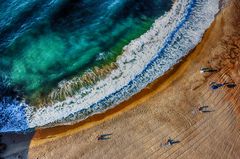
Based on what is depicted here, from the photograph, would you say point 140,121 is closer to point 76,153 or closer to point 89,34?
point 76,153

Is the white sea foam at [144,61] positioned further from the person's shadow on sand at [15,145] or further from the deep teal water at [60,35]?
the person's shadow on sand at [15,145]

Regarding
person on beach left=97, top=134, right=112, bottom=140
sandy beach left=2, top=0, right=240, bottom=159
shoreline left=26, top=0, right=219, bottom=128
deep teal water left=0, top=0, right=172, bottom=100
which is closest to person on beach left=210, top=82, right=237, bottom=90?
sandy beach left=2, top=0, right=240, bottom=159

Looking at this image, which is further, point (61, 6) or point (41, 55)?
point (61, 6)

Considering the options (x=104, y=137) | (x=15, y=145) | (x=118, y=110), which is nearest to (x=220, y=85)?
(x=118, y=110)

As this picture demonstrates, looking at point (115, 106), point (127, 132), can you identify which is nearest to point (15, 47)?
point (115, 106)

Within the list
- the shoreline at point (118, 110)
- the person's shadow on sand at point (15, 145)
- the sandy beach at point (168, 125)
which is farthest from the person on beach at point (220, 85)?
the person's shadow on sand at point (15, 145)

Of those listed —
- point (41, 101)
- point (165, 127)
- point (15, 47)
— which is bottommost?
point (165, 127)

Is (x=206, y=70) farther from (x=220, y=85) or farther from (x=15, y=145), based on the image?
(x=15, y=145)
